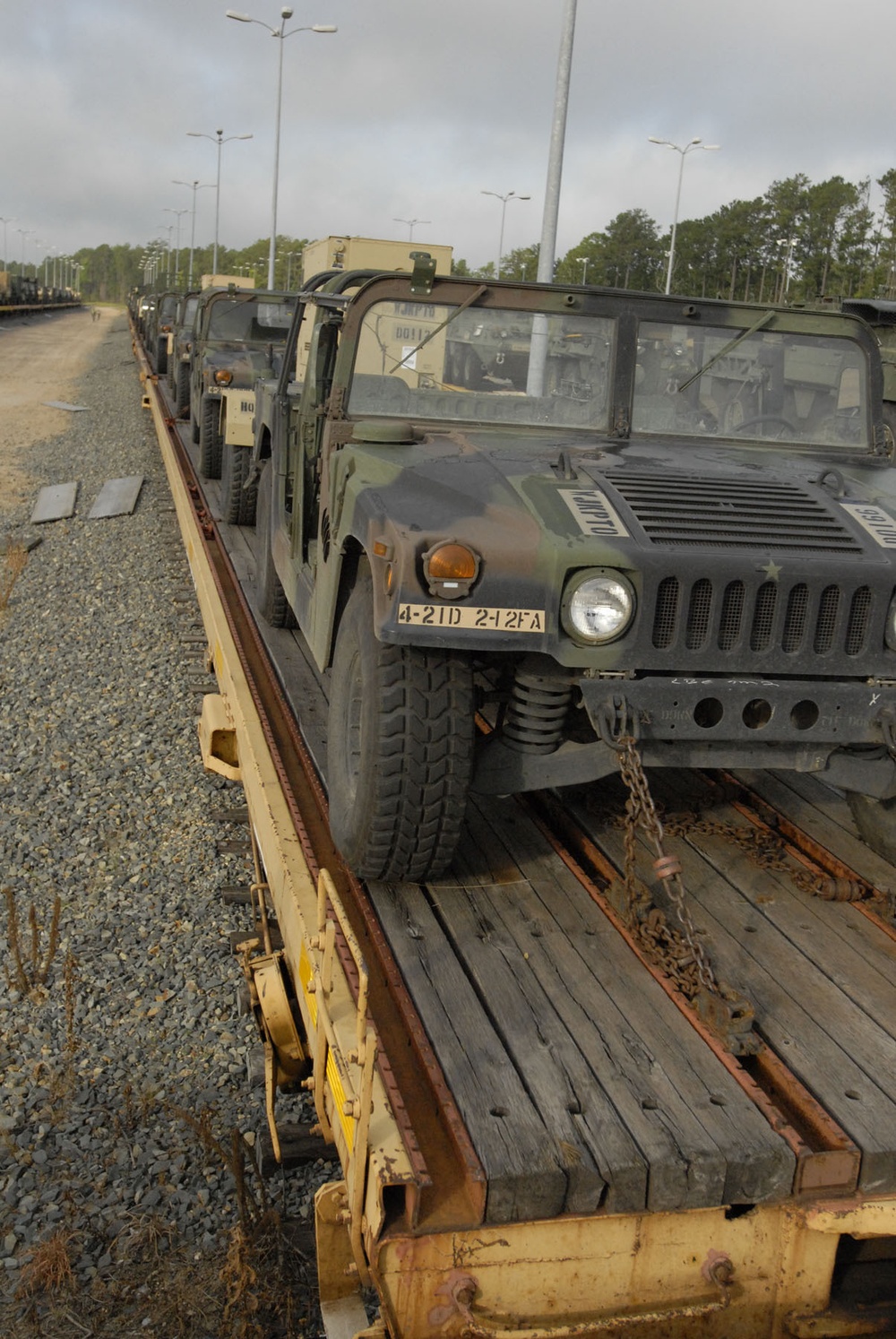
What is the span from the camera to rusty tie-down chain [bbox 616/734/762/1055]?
130 inches

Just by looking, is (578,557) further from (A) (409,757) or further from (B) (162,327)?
(B) (162,327)

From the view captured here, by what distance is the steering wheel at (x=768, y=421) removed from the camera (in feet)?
16.2

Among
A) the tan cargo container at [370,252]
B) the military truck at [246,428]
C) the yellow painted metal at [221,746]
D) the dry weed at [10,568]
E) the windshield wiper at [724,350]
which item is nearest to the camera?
the windshield wiper at [724,350]

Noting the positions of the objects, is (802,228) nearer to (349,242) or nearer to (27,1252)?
(349,242)

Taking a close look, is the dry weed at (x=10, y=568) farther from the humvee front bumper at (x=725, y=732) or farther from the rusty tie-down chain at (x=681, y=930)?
the rusty tie-down chain at (x=681, y=930)

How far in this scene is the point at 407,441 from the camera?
4418 mm

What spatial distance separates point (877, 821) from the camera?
14.7ft

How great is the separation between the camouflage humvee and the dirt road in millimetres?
11173

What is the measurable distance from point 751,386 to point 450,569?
204 centimetres

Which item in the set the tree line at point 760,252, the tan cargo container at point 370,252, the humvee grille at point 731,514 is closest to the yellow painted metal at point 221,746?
the humvee grille at point 731,514

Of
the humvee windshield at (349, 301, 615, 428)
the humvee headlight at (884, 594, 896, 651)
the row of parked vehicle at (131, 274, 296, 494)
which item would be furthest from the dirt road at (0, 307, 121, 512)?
the humvee headlight at (884, 594, 896, 651)

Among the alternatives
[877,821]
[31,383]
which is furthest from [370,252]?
[877,821]

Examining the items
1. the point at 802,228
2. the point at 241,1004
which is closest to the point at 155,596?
the point at 241,1004

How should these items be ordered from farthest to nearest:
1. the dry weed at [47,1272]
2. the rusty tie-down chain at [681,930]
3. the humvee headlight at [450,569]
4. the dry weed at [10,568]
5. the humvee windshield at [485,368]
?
the dry weed at [10,568]
the humvee windshield at [485,368]
the dry weed at [47,1272]
the humvee headlight at [450,569]
the rusty tie-down chain at [681,930]
